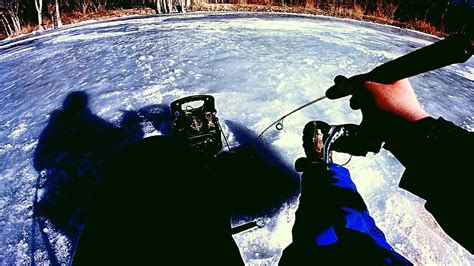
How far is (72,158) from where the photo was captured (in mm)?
3059

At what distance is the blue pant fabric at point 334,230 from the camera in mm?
1328

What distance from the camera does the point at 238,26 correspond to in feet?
22.6

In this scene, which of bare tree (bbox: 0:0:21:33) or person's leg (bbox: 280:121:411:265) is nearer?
person's leg (bbox: 280:121:411:265)

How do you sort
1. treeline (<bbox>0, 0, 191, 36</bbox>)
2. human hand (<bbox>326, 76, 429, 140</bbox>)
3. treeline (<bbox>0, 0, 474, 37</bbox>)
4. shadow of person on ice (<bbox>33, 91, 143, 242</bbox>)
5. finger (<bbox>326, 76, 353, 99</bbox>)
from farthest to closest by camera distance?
treeline (<bbox>0, 0, 191, 36</bbox>), treeline (<bbox>0, 0, 474, 37</bbox>), shadow of person on ice (<bbox>33, 91, 143, 242</bbox>), finger (<bbox>326, 76, 353, 99</bbox>), human hand (<bbox>326, 76, 429, 140</bbox>)

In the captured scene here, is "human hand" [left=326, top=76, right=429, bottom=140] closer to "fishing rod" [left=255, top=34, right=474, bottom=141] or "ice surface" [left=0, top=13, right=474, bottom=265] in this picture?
"fishing rod" [left=255, top=34, right=474, bottom=141]

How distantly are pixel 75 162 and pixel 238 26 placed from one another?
17.2 ft

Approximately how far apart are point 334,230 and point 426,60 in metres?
0.95

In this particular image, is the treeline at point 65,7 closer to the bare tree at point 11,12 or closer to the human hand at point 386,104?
the bare tree at point 11,12

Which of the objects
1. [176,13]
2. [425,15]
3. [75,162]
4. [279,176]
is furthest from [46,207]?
[425,15]

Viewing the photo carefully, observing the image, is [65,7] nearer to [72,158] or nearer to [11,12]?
[11,12]

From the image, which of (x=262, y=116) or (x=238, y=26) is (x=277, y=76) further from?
(x=238, y=26)

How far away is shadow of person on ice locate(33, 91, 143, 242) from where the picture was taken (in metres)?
2.46

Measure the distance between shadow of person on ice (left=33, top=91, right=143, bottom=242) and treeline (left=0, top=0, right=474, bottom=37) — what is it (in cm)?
633

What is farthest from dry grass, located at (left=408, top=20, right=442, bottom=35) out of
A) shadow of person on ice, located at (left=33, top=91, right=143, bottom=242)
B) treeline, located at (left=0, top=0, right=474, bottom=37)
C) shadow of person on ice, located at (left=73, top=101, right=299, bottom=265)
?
shadow of person on ice, located at (left=73, top=101, right=299, bottom=265)
